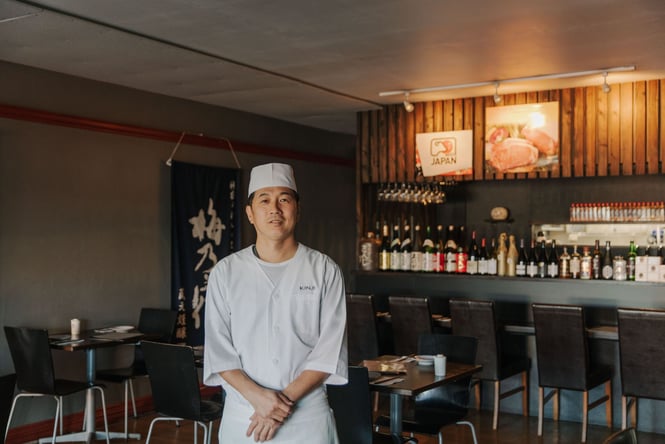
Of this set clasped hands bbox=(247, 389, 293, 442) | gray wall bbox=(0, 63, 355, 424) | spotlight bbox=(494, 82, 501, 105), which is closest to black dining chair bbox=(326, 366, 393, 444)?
clasped hands bbox=(247, 389, 293, 442)

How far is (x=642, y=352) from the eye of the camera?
19.0 ft

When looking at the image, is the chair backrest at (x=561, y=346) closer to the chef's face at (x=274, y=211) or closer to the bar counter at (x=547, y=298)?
the bar counter at (x=547, y=298)

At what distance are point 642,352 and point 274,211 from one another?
13.4 ft

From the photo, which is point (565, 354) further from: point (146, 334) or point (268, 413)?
point (268, 413)

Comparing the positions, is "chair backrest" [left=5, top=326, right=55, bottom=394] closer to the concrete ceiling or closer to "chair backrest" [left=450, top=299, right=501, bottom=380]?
the concrete ceiling

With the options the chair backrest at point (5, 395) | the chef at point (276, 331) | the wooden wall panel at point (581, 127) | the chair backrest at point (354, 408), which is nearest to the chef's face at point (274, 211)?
the chef at point (276, 331)

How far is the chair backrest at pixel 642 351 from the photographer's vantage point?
5738mm

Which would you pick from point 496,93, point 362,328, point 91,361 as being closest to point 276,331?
point 91,361

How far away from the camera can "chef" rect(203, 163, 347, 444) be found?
2.64 metres

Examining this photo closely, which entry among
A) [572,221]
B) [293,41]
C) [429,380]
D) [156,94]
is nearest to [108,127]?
[156,94]

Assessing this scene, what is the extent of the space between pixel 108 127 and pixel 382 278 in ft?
9.97

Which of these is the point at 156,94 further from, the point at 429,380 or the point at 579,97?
the point at 429,380

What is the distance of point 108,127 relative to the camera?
23.4 feet

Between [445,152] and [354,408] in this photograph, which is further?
[445,152]
